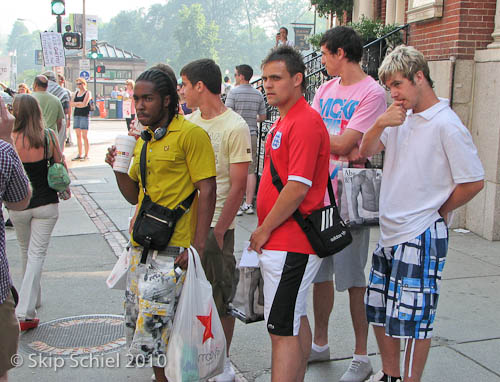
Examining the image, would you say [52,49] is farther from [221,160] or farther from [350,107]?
[350,107]

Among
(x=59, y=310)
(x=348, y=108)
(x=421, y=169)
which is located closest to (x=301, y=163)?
(x=421, y=169)

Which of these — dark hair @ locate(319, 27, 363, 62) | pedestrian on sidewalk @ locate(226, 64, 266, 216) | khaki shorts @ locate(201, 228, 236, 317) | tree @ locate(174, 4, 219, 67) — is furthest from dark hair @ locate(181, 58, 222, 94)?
tree @ locate(174, 4, 219, 67)

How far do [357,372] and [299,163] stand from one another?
1.65 meters

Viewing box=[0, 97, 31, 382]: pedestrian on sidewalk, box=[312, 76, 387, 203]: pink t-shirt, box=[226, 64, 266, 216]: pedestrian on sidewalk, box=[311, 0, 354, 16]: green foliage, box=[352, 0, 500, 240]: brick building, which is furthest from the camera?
box=[311, 0, 354, 16]: green foliage

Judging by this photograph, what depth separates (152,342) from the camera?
315 cm

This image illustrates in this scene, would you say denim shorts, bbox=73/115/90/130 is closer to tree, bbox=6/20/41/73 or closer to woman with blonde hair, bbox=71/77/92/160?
woman with blonde hair, bbox=71/77/92/160

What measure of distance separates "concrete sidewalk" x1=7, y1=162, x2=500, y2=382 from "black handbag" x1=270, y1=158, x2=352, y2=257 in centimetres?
121

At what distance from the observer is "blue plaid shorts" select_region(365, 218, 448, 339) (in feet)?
10.3

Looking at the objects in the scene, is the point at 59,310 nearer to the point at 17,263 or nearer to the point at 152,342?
the point at 17,263

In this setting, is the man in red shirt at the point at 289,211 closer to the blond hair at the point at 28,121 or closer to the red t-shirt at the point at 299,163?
the red t-shirt at the point at 299,163

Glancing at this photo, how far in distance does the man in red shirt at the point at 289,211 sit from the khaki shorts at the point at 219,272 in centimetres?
63

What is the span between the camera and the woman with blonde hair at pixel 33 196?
4809 millimetres

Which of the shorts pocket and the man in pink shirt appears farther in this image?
the man in pink shirt

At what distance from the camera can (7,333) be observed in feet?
9.29
